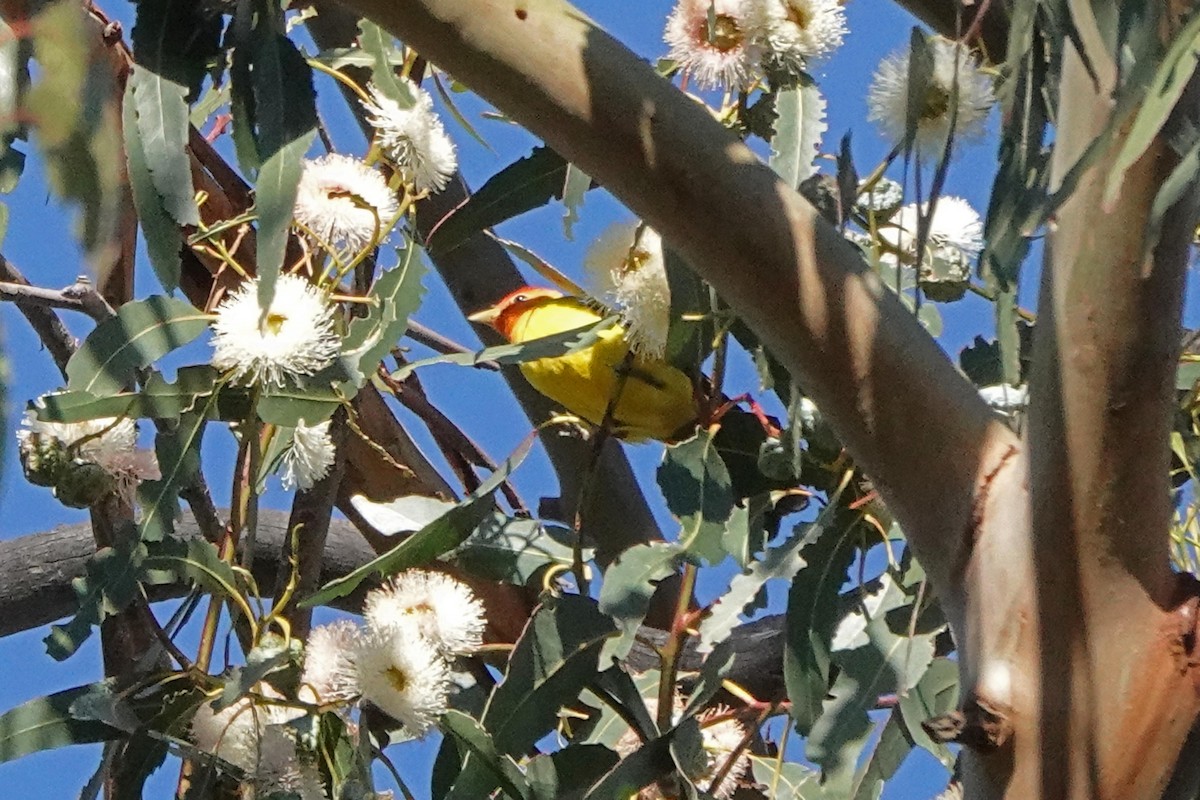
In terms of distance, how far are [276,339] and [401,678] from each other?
23 cm

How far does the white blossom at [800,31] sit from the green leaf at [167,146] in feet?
1.26

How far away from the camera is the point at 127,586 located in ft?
2.96

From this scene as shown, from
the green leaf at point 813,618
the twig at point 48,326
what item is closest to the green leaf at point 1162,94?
the green leaf at point 813,618

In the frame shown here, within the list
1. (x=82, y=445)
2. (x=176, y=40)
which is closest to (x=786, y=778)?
(x=82, y=445)

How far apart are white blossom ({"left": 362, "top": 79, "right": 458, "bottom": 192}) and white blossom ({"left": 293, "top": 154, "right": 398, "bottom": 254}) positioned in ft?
0.08

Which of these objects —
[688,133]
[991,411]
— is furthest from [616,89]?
[991,411]

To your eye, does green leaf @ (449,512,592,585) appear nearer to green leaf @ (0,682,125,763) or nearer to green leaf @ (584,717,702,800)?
green leaf @ (584,717,702,800)

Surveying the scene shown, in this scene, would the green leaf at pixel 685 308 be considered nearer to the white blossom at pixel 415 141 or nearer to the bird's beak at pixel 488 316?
the white blossom at pixel 415 141

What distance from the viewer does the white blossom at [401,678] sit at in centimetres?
89

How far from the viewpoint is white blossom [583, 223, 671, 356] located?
0.98 meters

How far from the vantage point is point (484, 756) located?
34.8 inches

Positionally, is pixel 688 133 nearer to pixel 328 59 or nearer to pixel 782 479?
pixel 782 479

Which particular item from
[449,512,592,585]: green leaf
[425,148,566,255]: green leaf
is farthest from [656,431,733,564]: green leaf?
[425,148,566,255]: green leaf

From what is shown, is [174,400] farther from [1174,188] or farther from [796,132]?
[1174,188]
